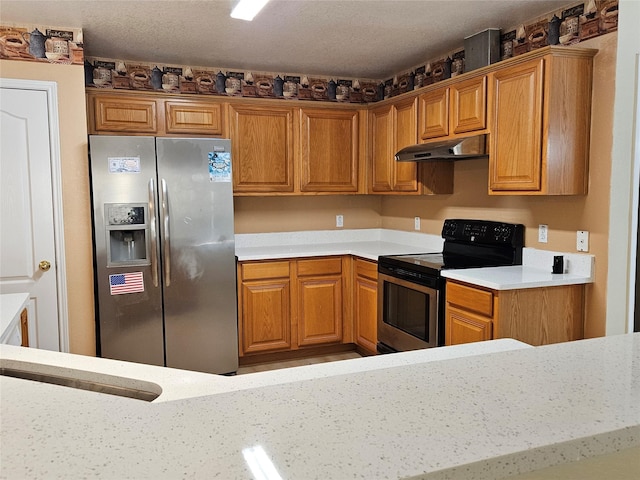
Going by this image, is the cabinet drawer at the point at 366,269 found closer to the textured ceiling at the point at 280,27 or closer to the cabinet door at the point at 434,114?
the cabinet door at the point at 434,114

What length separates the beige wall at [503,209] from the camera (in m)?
2.73

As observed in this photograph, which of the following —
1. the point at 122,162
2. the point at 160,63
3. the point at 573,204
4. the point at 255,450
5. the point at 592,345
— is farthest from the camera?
the point at 160,63

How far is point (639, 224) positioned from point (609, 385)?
2294 mm

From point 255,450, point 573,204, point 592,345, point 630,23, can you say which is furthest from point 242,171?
point 255,450

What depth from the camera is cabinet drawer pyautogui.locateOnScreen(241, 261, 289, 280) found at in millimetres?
3888

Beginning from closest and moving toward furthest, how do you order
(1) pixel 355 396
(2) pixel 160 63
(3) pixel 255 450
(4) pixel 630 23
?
(3) pixel 255 450
(1) pixel 355 396
(4) pixel 630 23
(2) pixel 160 63

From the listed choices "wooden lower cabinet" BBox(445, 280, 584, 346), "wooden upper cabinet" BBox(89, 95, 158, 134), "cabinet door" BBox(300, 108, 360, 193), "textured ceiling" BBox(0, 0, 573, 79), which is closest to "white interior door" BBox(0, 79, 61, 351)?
"wooden upper cabinet" BBox(89, 95, 158, 134)

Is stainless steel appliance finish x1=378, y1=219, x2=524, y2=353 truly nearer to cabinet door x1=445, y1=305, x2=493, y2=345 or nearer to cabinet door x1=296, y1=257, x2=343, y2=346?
cabinet door x1=445, y1=305, x2=493, y2=345

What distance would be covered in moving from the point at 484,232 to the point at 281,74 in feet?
7.53

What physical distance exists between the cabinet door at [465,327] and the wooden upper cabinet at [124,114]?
→ 2.60 meters

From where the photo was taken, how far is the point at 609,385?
2.72 ft

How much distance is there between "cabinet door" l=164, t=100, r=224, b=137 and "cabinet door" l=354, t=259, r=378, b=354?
1597 mm

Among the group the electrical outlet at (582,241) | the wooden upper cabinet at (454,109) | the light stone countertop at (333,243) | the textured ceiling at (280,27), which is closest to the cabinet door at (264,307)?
the light stone countertop at (333,243)

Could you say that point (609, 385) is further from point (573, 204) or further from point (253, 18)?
point (253, 18)
